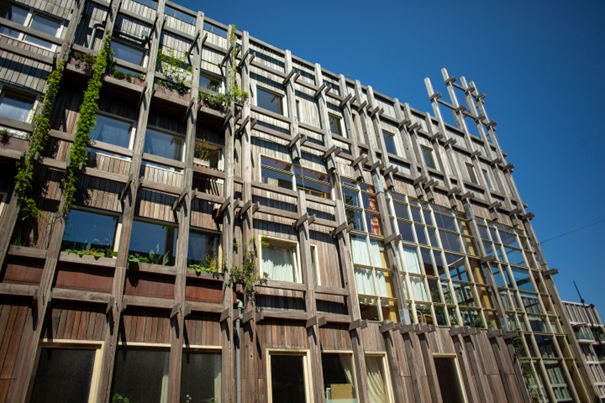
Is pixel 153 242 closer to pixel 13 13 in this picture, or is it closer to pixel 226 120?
pixel 226 120

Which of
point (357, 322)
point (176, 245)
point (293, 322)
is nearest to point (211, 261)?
point (176, 245)

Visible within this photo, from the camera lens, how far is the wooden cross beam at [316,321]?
11015mm

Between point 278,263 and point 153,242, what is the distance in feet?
12.5

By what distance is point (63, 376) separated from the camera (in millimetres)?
8062

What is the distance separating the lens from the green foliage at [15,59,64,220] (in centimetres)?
884

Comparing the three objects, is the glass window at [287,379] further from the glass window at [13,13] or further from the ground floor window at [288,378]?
the glass window at [13,13]

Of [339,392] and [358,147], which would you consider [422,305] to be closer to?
[339,392]

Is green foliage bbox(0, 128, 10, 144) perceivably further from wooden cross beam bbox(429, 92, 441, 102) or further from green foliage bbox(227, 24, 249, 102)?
wooden cross beam bbox(429, 92, 441, 102)

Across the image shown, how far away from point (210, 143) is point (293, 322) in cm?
641

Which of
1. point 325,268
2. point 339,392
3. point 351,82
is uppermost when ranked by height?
point 351,82

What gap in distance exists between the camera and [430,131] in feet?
66.4

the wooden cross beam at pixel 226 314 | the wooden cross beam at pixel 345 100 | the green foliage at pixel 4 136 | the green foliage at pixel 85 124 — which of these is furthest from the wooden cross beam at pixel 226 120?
the wooden cross beam at pixel 226 314

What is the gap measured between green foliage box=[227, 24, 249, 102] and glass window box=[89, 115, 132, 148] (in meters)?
3.63

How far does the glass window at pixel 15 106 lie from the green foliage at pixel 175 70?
3703 millimetres
